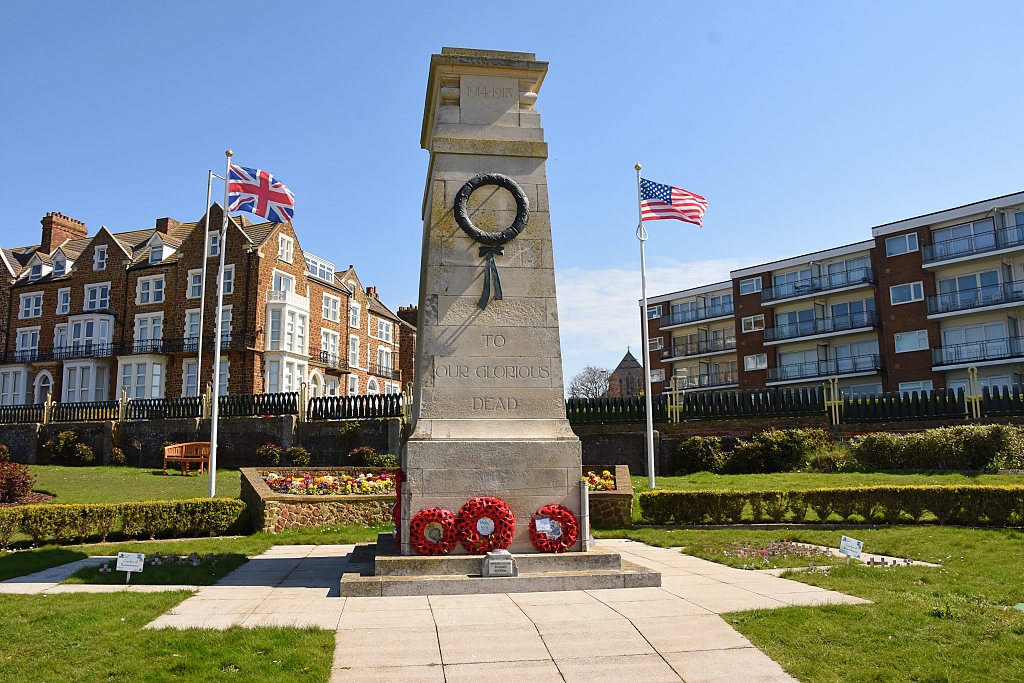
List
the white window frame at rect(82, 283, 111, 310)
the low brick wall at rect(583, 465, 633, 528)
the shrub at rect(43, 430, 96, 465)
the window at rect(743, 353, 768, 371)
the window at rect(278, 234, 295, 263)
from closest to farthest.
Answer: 1. the low brick wall at rect(583, 465, 633, 528)
2. the shrub at rect(43, 430, 96, 465)
3. the window at rect(278, 234, 295, 263)
4. the white window frame at rect(82, 283, 111, 310)
5. the window at rect(743, 353, 768, 371)

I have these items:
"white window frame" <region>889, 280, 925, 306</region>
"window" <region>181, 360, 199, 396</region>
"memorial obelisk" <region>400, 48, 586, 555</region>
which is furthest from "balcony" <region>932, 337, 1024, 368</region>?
"window" <region>181, 360, 199, 396</region>

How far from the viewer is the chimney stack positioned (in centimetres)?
5422

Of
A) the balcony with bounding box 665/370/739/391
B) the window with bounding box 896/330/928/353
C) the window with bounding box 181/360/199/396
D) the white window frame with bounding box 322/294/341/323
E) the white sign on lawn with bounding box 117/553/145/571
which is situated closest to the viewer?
the white sign on lawn with bounding box 117/553/145/571

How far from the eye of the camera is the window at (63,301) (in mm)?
49938

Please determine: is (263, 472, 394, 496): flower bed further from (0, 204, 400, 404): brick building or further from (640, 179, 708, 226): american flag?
(0, 204, 400, 404): brick building

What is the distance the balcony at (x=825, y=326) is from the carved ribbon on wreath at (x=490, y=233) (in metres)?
41.0

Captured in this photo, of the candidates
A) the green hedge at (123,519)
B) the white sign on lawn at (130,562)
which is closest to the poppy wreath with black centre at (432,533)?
the white sign on lawn at (130,562)

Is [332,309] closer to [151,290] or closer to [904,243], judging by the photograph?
[151,290]

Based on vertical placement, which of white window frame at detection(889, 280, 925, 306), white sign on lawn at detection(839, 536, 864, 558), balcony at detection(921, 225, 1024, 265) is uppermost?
balcony at detection(921, 225, 1024, 265)

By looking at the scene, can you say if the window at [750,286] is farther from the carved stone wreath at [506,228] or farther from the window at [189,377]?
the carved stone wreath at [506,228]

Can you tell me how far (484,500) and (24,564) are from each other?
6610mm

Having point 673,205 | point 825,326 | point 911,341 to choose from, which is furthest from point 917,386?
point 673,205

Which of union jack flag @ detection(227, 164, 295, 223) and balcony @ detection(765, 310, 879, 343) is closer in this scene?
union jack flag @ detection(227, 164, 295, 223)

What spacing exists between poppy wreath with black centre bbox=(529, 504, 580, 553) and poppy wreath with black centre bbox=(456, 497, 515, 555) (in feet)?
1.03
